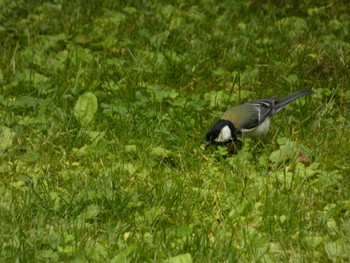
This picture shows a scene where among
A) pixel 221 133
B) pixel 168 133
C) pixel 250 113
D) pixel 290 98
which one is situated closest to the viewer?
pixel 221 133

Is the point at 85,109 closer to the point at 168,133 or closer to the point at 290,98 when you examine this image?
the point at 168,133

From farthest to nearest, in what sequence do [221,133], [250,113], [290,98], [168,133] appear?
1. [290,98]
2. [250,113]
3. [168,133]
4. [221,133]

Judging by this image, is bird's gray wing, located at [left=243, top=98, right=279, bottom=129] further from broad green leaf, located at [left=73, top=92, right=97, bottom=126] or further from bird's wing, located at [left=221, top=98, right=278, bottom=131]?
broad green leaf, located at [left=73, top=92, right=97, bottom=126]

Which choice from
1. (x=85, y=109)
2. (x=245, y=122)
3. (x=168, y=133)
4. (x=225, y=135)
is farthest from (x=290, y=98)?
(x=85, y=109)

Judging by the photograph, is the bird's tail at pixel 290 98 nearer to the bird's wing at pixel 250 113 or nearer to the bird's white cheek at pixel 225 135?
the bird's wing at pixel 250 113

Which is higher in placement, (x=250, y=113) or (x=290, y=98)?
(x=250, y=113)

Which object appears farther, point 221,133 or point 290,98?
point 290,98

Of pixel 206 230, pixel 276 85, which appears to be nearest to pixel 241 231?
pixel 206 230

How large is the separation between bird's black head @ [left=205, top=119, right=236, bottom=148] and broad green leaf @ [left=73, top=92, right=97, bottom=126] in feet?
3.04

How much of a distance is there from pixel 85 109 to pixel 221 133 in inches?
42.5

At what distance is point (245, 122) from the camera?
20.7ft

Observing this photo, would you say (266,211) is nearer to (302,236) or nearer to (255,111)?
(302,236)

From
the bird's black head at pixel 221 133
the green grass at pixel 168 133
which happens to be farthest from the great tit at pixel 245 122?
the green grass at pixel 168 133

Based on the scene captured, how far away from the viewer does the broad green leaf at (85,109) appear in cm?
639
